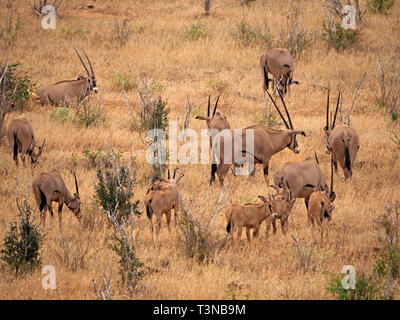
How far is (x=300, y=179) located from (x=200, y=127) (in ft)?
16.3

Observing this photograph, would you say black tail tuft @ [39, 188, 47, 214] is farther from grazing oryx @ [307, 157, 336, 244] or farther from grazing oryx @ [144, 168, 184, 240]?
grazing oryx @ [307, 157, 336, 244]

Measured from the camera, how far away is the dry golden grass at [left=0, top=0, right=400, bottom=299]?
7.17 metres

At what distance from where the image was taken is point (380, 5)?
22219mm

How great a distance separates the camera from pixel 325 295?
6797 millimetres

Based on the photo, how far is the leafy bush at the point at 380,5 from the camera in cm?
2216

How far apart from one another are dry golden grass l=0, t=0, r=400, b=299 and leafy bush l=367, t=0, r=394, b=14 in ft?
1.27

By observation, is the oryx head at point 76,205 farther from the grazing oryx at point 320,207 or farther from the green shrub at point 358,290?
the green shrub at point 358,290

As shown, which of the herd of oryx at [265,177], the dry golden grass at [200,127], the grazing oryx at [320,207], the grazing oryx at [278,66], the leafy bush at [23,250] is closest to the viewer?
the dry golden grass at [200,127]

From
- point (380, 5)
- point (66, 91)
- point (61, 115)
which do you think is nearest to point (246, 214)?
point (61, 115)

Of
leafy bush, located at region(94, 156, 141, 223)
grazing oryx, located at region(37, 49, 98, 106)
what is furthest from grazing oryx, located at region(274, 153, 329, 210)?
grazing oryx, located at region(37, 49, 98, 106)

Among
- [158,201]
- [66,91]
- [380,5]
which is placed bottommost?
[158,201]

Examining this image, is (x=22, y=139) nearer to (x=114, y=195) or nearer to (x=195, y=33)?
(x=114, y=195)

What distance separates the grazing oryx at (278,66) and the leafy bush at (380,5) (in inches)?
314

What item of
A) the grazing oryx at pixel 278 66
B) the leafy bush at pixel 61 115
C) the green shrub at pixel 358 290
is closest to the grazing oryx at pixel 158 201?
the green shrub at pixel 358 290
